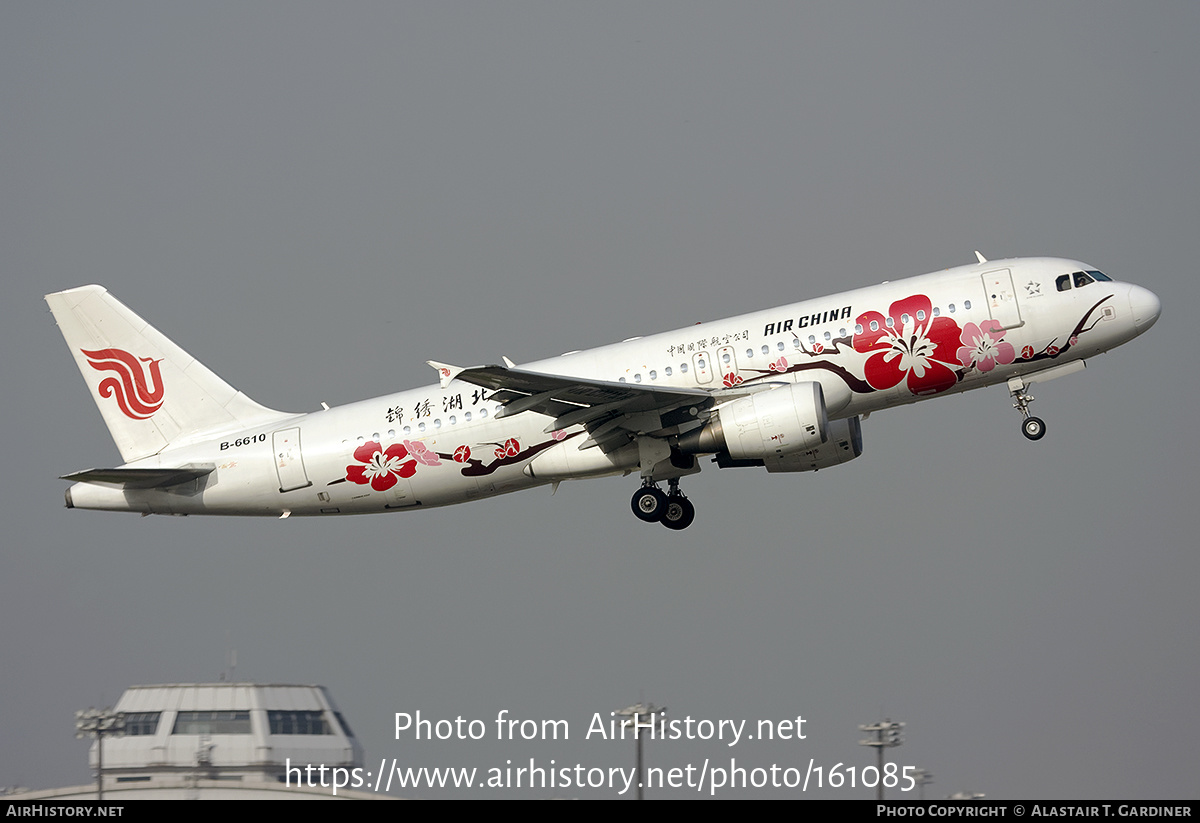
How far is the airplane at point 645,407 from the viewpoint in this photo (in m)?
34.4

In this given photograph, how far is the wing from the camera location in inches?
1292

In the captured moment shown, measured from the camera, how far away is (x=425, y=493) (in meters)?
37.2

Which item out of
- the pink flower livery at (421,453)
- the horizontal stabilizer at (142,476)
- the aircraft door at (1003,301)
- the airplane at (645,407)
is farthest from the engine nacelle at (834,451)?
the horizontal stabilizer at (142,476)

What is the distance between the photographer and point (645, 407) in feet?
114

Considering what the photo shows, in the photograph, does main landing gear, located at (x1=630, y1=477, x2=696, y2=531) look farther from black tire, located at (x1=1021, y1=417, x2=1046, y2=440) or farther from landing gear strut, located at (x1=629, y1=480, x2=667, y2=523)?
black tire, located at (x1=1021, y1=417, x2=1046, y2=440)

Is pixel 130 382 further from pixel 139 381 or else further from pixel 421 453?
pixel 421 453

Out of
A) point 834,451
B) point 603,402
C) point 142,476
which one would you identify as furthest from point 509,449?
point 142,476

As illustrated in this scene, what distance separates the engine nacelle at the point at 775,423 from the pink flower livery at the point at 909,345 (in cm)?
162

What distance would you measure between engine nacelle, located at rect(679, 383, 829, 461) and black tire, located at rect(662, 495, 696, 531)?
362cm

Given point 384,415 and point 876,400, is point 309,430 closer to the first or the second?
point 384,415

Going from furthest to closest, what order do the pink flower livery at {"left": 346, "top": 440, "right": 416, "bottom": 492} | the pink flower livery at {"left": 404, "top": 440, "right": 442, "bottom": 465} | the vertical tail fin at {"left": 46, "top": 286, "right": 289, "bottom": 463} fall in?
the vertical tail fin at {"left": 46, "top": 286, "right": 289, "bottom": 463} < the pink flower livery at {"left": 346, "top": 440, "right": 416, "bottom": 492} < the pink flower livery at {"left": 404, "top": 440, "right": 442, "bottom": 465}

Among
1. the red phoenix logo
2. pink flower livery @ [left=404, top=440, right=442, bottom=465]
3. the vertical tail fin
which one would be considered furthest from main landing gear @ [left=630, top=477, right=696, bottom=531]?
the red phoenix logo

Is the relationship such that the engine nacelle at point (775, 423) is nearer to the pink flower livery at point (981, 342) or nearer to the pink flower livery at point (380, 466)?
the pink flower livery at point (981, 342)
